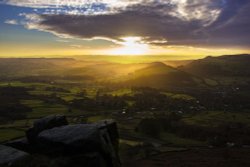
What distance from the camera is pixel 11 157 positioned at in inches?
999

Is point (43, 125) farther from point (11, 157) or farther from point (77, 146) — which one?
point (11, 157)

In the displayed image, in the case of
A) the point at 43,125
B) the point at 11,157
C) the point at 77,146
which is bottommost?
the point at 11,157

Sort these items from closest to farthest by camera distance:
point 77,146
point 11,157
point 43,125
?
1. point 11,157
2. point 77,146
3. point 43,125

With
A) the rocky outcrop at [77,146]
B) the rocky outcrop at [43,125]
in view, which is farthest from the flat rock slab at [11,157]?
the rocky outcrop at [43,125]

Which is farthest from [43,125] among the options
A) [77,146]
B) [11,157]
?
[11,157]

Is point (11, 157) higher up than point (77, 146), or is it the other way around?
point (77, 146)

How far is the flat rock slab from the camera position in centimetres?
2458

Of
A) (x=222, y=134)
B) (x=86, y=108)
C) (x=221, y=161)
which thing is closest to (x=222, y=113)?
(x=222, y=134)

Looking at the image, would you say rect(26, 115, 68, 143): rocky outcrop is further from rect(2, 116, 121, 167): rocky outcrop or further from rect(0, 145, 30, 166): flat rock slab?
rect(0, 145, 30, 166): flat rock slab

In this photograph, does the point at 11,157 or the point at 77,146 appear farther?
the point at 77,146

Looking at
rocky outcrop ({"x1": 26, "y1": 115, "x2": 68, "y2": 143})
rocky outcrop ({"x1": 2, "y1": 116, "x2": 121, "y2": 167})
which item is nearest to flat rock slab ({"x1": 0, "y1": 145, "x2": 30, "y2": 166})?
rocky outcrop ({"x1": 2, "y1": 116, "x2": 121, "y2": 167})

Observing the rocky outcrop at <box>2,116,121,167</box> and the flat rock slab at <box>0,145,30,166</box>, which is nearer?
the flat rock slab at <box>0,145,30,166</box>

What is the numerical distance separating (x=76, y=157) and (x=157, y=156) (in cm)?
5993

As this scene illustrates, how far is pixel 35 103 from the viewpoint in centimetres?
16975
